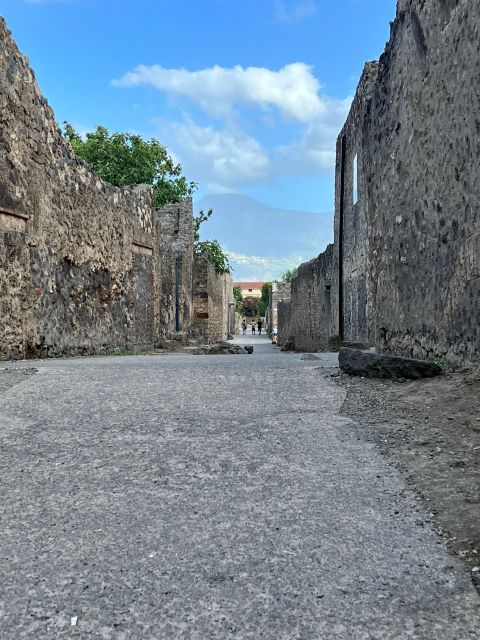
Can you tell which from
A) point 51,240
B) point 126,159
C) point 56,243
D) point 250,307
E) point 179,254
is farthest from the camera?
point 250,307

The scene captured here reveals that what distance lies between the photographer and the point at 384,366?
181 inches

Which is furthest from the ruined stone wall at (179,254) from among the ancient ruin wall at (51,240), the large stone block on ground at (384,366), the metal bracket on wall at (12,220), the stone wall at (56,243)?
the large stone block on ground at (384,366)

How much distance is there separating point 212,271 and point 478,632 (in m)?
21.2

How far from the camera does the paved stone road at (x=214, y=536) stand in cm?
144

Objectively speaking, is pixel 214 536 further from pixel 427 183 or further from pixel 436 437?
pixel 427 183

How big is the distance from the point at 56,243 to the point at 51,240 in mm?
144

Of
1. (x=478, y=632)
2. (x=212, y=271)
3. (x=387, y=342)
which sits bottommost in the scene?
(x=478, y=632)

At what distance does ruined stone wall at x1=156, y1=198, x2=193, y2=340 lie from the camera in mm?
15505

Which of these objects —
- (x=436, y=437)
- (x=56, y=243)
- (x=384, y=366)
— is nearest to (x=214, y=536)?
(x=436, y=437)

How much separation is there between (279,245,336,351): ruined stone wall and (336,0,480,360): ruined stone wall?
7073 millimetres

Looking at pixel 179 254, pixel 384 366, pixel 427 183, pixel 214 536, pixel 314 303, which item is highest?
pixel 179 254

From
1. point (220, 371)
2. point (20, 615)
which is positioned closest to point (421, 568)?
point (20, 615)

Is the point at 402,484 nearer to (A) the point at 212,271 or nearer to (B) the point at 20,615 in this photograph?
(B) the point at 20,615

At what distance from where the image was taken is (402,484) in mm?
2357
